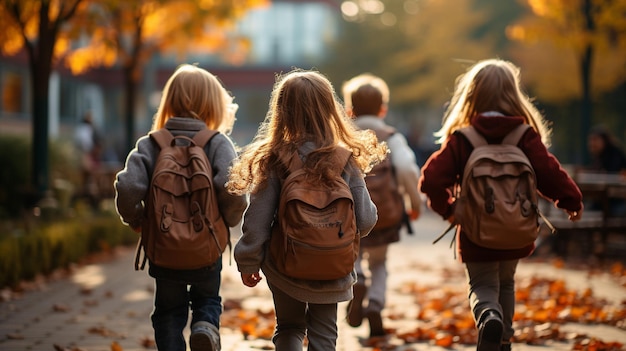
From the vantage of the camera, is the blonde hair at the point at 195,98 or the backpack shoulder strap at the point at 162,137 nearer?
the backpack shoulder strap at the point at 162,137

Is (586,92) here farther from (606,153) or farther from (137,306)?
(137,306)

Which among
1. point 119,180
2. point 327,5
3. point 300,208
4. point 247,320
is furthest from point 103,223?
point 327,5

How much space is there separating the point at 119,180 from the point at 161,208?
1.20 feet

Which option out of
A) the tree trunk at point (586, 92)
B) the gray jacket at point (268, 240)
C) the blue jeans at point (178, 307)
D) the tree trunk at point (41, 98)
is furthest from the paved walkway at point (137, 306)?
the tree trunk at point (586, 92)

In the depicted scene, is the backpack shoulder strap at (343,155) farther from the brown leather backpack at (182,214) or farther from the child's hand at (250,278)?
the brown leather backpack at (182,214)

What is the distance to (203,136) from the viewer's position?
5.44 metres

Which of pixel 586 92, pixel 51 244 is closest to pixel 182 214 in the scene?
pixel 51 244

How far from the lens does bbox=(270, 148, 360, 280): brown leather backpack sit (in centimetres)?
451

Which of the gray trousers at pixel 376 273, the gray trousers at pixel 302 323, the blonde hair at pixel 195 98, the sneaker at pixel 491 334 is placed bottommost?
the gray trousers at pixel 376 273

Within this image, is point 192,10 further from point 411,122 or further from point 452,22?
point 411,122

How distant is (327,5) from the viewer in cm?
5691

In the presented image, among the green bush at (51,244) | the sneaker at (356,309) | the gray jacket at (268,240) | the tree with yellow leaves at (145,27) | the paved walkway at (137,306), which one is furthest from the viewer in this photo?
the tree with yellow leaves at (145,27)

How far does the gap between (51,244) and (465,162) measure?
6.15 meters

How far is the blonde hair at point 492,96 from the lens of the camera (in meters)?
5.68
